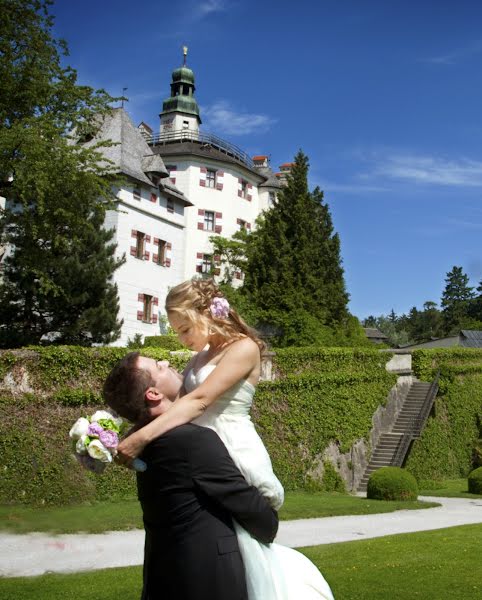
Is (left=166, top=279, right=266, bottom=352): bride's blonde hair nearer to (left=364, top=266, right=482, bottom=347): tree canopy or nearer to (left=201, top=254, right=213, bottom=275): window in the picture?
(left=201, top=254, right=213, bottom=275): window

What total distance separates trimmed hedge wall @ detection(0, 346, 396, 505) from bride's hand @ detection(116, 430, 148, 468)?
8.98 metres

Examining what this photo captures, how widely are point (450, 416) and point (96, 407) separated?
16.8m

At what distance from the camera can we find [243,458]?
3.62 meters

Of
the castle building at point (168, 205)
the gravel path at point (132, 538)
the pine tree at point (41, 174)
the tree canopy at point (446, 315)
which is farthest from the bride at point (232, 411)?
the tree canopy at point (446, 315)

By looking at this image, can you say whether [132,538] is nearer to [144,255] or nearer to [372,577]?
[372,577]

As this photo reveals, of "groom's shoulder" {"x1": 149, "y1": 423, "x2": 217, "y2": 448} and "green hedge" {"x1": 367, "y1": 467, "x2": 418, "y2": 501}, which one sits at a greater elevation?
"groom's shoulder" {"x1": 149, "y1": 423, "x2": 217, "y2": 448}

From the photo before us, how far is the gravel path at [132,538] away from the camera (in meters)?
8.16

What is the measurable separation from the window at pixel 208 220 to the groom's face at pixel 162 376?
46.5 m

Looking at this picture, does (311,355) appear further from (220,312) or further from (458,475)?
(220,312)

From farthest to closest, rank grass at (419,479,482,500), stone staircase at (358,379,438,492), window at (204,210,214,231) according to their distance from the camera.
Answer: window at (204,210,214,231)
stone staircase at (358,379,438,492)
grass at (419,479,482,500)

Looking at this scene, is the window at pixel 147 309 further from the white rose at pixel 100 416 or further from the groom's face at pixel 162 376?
the groom's face at pixel 162 376

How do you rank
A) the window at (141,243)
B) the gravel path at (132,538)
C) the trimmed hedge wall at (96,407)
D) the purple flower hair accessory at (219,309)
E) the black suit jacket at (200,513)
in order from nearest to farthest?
the black suit jacket at (200,513) < the purple flower hair accessory at (219,309) < the gravel path at (132,538) < the trimmed hedge wall at (96,407) < the window at (141,243)

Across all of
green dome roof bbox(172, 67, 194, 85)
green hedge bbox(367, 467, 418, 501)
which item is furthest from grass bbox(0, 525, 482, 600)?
green dome roof bbox(172, 67, 194, 85)

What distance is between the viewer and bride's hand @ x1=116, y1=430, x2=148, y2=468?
340 cm
